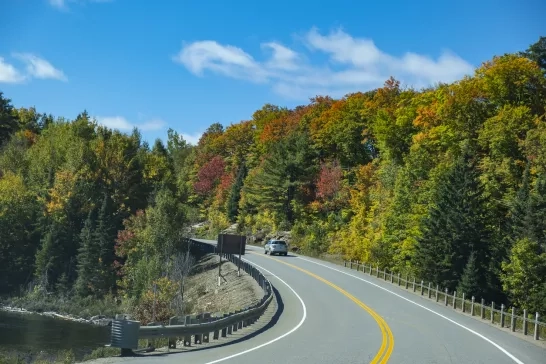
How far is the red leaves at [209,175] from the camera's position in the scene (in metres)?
114

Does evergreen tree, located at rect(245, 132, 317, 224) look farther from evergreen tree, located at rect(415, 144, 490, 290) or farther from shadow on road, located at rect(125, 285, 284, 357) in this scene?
shadow on road, located at rect(125, 285, 284, 357)

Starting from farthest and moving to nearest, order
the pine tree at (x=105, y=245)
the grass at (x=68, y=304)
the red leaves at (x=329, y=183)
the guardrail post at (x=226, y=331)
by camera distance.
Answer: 1. the red leaves at (x=329, y=183)
2. the pine tree at (x=105, y=245)
3. the grass at (x=68, y=304)
4. the guardrail post at (x=226, y=331)

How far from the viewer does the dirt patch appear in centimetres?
3819

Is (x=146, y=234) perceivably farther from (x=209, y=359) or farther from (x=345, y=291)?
(x=209, y=359)

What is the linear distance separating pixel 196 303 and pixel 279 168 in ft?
127

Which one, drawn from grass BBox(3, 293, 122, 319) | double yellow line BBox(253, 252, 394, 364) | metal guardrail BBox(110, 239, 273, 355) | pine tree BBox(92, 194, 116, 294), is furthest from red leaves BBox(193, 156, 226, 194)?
metal guardrail BBox(110, 239, 273, 355)

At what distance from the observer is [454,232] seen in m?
43.8

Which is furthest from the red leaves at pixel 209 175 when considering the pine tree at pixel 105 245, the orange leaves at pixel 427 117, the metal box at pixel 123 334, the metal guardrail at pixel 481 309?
the metal box at pixel 123 334

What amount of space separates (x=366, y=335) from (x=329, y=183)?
56161 mm

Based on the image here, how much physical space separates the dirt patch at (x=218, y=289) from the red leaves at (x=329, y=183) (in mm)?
19718

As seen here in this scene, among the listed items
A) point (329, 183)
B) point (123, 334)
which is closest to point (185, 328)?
point (123, 334)

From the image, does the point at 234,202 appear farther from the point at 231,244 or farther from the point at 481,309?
the point at 481,309

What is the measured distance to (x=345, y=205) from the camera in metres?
75.2

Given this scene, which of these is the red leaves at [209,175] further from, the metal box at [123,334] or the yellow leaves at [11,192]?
the metal box at [123,334]
